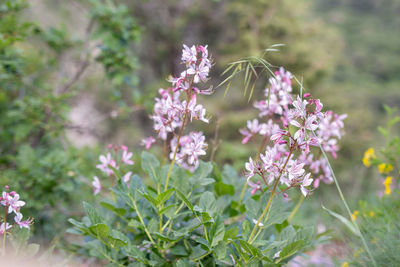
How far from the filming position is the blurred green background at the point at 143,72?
2.29 metres

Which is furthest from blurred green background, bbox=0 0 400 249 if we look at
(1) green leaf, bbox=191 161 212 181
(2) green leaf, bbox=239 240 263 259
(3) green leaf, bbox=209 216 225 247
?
(2) green leaf, bbox=239 240 263 259

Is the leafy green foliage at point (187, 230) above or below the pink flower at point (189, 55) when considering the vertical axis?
below

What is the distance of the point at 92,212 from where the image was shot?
121 centimetres

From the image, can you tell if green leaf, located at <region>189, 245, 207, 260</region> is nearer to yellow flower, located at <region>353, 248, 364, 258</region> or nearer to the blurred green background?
the blurred green background

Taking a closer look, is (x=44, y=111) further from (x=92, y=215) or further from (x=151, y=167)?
(x=92, y=215)

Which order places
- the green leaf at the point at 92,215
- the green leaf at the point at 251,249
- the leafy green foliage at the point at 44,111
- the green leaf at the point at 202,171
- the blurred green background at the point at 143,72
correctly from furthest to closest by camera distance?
the blurred green background at the point at 143,72 < the leafy green foliage at the point at 44,111 < the green leaf at the point at 202,171 < the green leaf at the point at 92,215 < the green leaf at the point at 251,249

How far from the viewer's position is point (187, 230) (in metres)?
1.23

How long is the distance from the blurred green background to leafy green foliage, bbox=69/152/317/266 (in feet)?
1.23

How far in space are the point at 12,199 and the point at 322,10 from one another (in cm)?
1398

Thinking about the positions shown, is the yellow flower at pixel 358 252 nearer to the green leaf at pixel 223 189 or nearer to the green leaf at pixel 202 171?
the green leaf at pixel 223 189

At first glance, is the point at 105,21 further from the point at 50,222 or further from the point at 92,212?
the point at 92,212

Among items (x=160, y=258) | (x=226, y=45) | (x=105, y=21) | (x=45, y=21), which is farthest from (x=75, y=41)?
(x=45, y=21)

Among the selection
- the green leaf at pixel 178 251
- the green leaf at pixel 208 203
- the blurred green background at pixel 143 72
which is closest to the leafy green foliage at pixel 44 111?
the blurred green background at pixel 143 72

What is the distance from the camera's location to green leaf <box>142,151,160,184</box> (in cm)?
141
